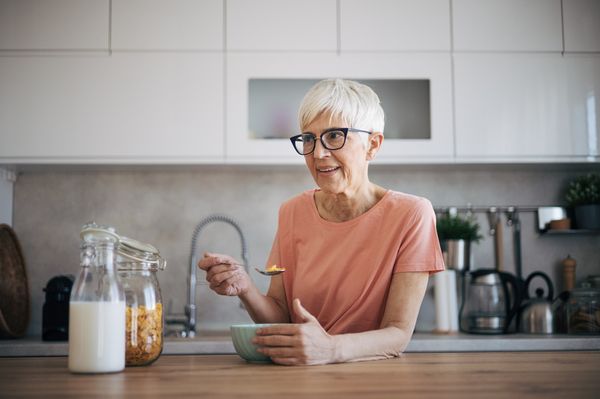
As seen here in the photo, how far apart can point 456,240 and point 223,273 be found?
71.4 inches

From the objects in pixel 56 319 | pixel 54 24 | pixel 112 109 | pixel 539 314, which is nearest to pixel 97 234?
pixel 56 319

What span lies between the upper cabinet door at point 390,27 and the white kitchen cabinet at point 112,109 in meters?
0.60

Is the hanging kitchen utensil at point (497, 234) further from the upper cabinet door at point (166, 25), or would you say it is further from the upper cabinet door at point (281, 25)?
the upper cabinet door at point (166, 25)

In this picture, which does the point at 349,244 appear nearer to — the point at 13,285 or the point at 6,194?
the point at 13,285

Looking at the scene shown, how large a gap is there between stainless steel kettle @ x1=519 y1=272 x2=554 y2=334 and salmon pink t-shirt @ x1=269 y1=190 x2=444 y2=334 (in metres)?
1.37

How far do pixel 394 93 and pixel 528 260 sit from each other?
1038mm

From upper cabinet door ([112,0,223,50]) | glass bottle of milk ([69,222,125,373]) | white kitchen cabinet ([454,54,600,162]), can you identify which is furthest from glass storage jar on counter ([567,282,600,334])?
glass bottle of milk ([69,222,125,373])

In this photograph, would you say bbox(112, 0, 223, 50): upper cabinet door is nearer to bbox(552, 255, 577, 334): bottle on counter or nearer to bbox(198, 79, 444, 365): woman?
bbox(198, 79, 444, 365): woman

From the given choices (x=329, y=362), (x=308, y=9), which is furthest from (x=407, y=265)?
(x=308, y=9)

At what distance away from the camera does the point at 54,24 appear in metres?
2.97

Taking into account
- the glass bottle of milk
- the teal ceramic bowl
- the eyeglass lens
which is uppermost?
the eyeglass lens

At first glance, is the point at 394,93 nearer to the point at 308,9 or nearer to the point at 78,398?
the point at 308,9

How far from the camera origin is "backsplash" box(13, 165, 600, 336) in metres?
3.20

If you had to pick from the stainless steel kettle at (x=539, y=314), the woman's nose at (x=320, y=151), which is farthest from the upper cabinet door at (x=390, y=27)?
the woman's nose at (x=320, y=151)
